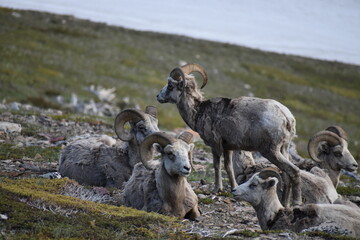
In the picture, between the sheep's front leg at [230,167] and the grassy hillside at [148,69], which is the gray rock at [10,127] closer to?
the sheep's front leg at [230,167]

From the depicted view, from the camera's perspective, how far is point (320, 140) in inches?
551

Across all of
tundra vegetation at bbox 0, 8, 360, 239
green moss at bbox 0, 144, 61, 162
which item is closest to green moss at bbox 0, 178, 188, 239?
tundra vegetation at bbox 0, 8, 360, 239

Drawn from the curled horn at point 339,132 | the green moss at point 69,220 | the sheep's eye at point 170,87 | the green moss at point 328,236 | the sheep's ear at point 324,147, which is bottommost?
the green moss at point 69,220

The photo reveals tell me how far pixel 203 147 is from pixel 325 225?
37.1 feet

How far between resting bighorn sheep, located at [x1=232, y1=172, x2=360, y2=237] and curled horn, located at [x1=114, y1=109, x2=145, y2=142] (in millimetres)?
3420

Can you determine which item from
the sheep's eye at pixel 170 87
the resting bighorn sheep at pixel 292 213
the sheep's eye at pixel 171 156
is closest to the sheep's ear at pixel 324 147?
the sheep's eye at pixel 170 87

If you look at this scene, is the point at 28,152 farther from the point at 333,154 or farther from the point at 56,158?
the point at 333,154

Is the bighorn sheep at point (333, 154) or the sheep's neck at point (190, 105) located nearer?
the sheep's neck at point (190, 105)

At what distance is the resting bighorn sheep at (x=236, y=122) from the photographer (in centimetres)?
1127

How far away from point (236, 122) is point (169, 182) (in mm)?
1943

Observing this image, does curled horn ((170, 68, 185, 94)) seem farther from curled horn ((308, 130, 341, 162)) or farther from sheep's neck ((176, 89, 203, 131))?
curled horn ((308, 130, 341, 162))

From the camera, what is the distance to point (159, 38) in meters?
68.7

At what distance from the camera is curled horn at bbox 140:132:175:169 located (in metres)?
10.8

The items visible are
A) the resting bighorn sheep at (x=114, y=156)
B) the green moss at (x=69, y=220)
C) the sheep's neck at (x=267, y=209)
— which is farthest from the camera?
the resting bighorn sheep at (x=114, y=156)
